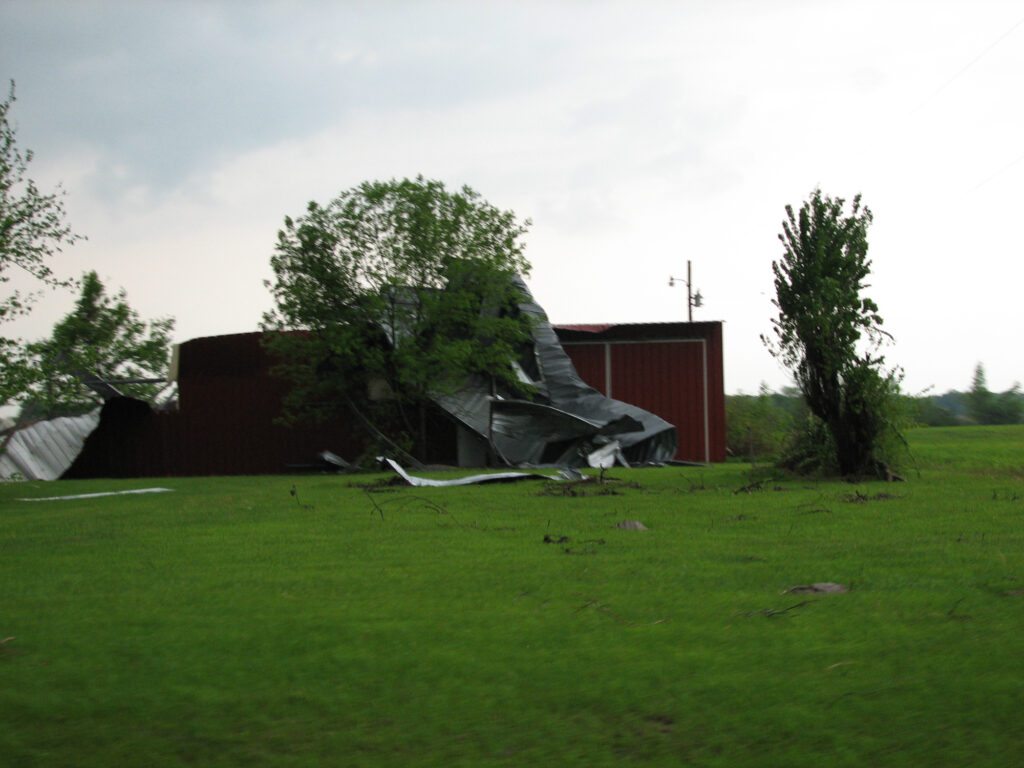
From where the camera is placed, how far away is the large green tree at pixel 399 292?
693 inches

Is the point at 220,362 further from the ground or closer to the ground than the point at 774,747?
further from the ground

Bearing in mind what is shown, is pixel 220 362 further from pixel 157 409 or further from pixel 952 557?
pixel 952 557

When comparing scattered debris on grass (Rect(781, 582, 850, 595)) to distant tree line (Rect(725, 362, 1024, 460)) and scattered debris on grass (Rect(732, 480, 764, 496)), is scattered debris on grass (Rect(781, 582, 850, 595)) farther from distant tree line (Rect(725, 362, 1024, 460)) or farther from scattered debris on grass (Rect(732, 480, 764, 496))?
distant tree line (Rect(725, 362, 1024, 460))

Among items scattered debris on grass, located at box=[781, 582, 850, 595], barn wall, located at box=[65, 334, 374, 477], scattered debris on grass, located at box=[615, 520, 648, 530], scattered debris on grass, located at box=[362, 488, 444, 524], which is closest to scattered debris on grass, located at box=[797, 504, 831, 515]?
scattered debris on grass, located at box=[615, 520, 648, 530]

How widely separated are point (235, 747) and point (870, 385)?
34.5 ft

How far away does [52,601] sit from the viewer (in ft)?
12.9

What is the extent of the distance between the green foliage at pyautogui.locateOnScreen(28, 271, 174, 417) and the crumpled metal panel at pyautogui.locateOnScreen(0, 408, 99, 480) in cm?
52

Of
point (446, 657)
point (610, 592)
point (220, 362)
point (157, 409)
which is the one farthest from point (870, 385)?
point (157, 409)

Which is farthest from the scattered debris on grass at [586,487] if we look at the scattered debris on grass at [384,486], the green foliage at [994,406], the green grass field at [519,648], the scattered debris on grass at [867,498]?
the green foliage at [994,406]

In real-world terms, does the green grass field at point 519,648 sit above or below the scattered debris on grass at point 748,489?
below

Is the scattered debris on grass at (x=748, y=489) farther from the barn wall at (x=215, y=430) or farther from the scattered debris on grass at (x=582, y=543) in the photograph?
the barn wall at (x=215, y=430)

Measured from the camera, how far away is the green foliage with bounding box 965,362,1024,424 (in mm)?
39469

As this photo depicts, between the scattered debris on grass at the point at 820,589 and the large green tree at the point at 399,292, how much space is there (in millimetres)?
13475

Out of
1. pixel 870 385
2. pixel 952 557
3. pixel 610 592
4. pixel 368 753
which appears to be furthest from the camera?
pixel 870 385
